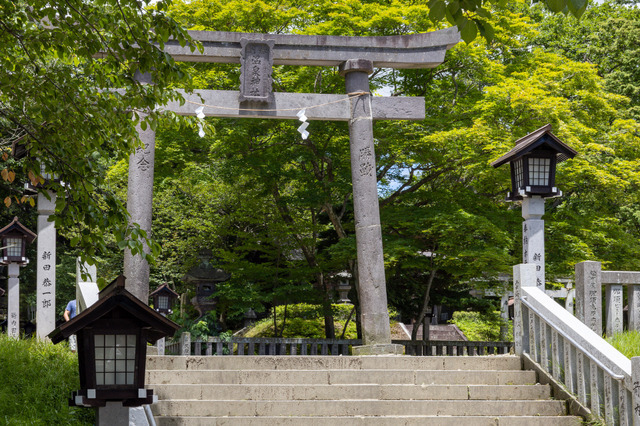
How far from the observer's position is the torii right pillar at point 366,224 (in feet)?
37.3

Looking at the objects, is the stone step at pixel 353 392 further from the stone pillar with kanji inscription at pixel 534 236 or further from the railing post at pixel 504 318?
the railing post at pixel 504 318

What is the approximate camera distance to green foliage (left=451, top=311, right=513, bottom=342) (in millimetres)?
23359

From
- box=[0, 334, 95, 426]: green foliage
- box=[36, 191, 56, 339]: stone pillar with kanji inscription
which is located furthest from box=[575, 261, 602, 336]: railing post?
box=[36, 191, 56, 339]: stone pillar with kanji inscription

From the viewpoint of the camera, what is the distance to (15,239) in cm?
1603

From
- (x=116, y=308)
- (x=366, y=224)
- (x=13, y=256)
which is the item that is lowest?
(x=116, y=308)

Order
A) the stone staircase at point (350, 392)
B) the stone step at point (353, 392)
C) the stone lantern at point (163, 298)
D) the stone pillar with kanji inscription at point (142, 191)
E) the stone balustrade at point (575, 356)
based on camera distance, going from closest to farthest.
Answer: the stone balustrade at point (575, 356)
the stone staircase at point (350, 392)
the stone step at point (353, 392)
the stone pillar with kanji inscription at point (142, 191)
the stone lantern at point (163, 298)

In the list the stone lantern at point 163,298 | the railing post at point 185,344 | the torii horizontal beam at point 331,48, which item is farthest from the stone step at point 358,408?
the stone lantern at point 163,298

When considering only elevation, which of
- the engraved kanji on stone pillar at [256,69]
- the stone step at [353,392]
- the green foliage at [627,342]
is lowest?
the stone step at [353,392]

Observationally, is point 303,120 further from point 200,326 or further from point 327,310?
point 200,326

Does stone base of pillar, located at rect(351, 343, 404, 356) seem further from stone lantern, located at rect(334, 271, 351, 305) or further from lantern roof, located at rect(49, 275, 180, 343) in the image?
stone lantern, located at rect(334, 271, 351, 305)

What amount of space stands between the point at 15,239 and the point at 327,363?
991 centimetres

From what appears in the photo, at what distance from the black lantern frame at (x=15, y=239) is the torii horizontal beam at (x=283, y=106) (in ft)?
19.0

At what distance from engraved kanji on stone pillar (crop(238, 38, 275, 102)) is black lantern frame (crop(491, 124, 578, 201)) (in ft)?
14.7

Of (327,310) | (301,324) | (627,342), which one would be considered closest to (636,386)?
(627,342)
